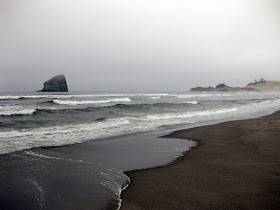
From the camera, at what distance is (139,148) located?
886 centimetres

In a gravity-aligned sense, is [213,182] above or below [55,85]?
below

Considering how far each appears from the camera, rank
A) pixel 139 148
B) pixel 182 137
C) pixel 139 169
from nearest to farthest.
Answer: pixel 139 169 < pixel 139 148 < pixel 182 137

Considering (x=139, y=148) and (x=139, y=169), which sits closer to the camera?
(x=139, y=169)

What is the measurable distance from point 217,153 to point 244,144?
1951 mm

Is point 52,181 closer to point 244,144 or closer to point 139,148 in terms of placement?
point 139,148

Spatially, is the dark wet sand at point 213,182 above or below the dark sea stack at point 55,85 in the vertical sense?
below

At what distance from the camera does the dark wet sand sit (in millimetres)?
4176

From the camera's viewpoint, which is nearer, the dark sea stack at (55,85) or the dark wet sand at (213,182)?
the dark wet sand at (213,182)

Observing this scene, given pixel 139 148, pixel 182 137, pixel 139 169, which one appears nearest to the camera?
pixel 139 169

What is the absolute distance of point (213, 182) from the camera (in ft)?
16.9

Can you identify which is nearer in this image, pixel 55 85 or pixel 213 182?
pixel 213 182

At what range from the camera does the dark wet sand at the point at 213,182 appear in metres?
4.18

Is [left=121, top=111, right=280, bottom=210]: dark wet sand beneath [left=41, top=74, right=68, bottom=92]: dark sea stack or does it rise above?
beneath

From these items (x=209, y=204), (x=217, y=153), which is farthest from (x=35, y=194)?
(x=217, y=153)
